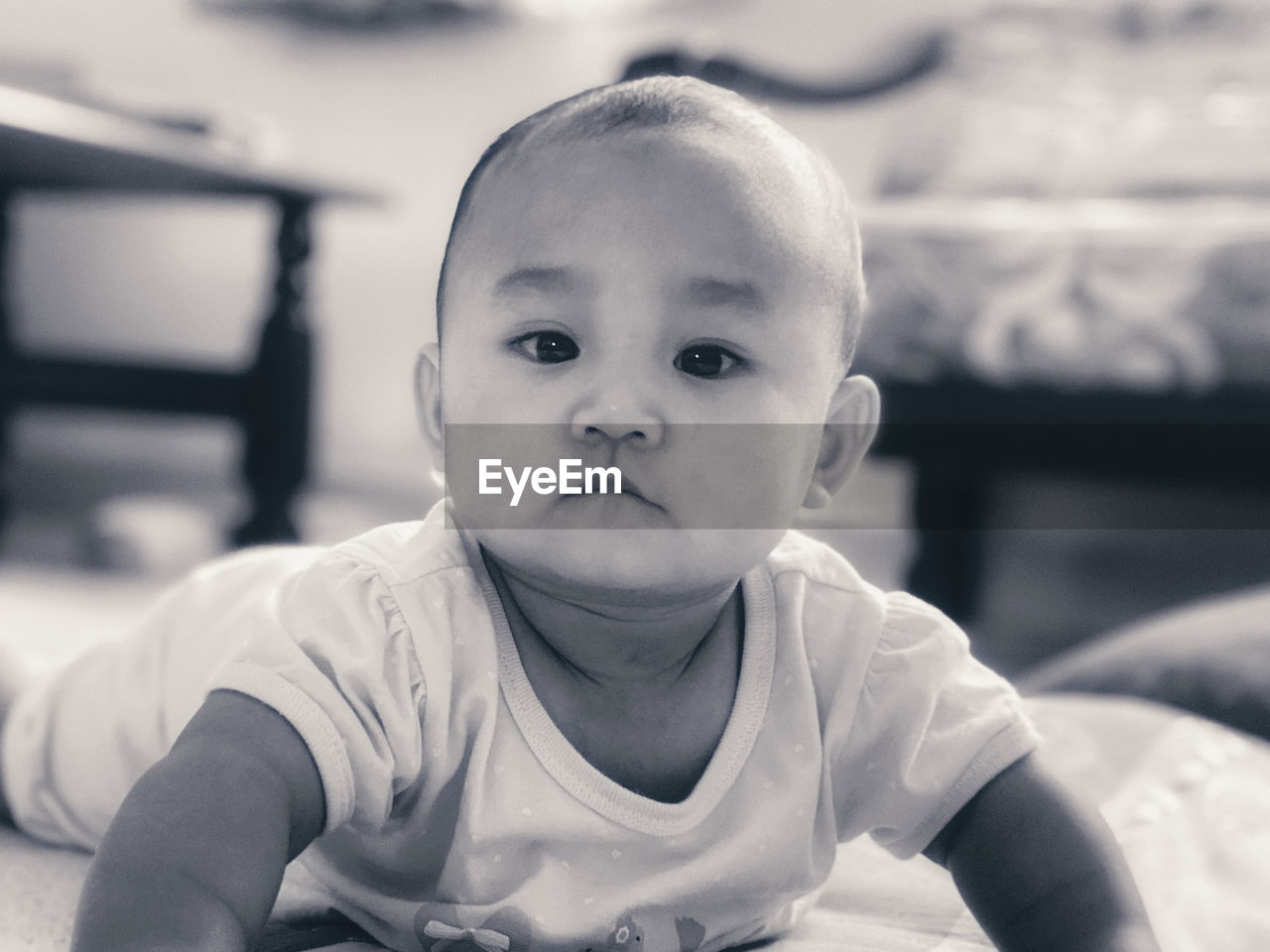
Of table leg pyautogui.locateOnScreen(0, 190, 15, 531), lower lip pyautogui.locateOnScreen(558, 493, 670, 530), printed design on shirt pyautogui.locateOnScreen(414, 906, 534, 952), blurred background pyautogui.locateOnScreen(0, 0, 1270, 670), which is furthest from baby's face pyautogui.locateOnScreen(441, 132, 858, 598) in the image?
table leg pyautogui.locateOnScreen(0, 190, 15, 531)

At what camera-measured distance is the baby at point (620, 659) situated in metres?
0.38

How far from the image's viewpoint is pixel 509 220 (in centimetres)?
40

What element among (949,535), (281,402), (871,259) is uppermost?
(871,259)

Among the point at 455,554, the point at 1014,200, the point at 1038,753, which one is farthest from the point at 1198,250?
the point at 455,554

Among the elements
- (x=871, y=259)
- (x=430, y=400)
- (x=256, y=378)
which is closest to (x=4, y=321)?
(x=256, y=378)

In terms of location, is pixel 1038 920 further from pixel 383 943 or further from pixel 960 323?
pixel 960 323

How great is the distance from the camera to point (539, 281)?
1.28 feet

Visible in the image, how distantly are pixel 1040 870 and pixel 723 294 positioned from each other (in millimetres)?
227

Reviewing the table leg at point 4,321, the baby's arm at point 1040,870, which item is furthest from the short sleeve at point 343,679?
the table leg at point 4,321

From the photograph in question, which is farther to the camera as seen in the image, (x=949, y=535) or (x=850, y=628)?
(x=949, y=535)

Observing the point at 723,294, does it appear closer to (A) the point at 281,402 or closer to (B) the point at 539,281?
(B) the point at 539,281

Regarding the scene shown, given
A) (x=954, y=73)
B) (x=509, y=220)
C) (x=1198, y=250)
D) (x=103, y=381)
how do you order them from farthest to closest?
(x=954, y=73) → (x=103, y=381) → (x=1198, y=250) → (x=509, y=220)

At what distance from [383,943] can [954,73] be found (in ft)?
6.34

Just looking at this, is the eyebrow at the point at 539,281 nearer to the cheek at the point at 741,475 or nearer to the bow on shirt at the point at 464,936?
the cheek at the point at 741,475
